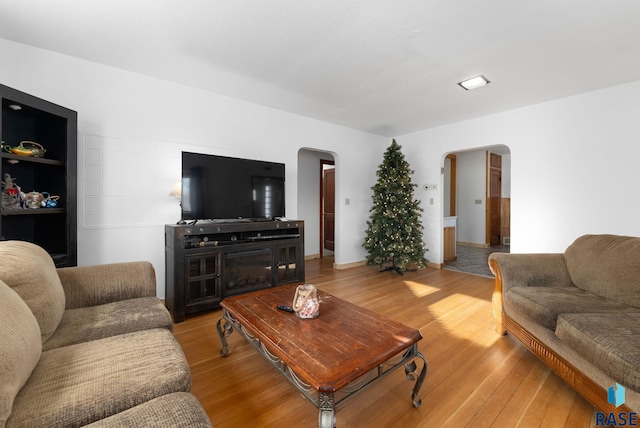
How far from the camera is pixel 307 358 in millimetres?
1271

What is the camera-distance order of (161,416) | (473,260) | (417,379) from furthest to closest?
(473,260)
(417,379)
(161,416)

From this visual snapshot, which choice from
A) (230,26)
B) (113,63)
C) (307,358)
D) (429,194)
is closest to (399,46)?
(230,26)

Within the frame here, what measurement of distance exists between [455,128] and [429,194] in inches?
47.9

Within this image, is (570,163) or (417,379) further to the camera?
(570,163)

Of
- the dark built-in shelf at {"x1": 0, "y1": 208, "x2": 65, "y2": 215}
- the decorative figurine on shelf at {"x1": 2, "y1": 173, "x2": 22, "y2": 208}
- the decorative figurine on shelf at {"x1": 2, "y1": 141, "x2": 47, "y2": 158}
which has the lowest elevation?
the dark built-in shelf at {"x1": 0, "y1": 208, "x2": 65, "y2": 215}

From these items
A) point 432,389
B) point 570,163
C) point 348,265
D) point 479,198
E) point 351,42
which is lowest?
point 432,389

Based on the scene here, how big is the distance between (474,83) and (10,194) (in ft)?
15.0

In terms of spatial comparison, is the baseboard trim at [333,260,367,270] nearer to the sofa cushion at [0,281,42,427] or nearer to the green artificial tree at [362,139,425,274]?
the green artificial tree at [362,139,425,274]

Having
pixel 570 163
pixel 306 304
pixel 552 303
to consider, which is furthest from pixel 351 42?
pixel 570 163

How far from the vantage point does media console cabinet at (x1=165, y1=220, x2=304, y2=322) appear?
2.75 meters

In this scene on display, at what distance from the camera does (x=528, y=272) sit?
2.22 m

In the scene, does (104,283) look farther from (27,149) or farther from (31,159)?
(27,149)

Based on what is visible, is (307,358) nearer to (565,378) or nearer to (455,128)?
(565,378)

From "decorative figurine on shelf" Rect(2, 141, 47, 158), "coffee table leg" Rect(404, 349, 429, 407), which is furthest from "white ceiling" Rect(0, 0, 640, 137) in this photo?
"coffee table leg" Rect(404, 349, 429, 407)
